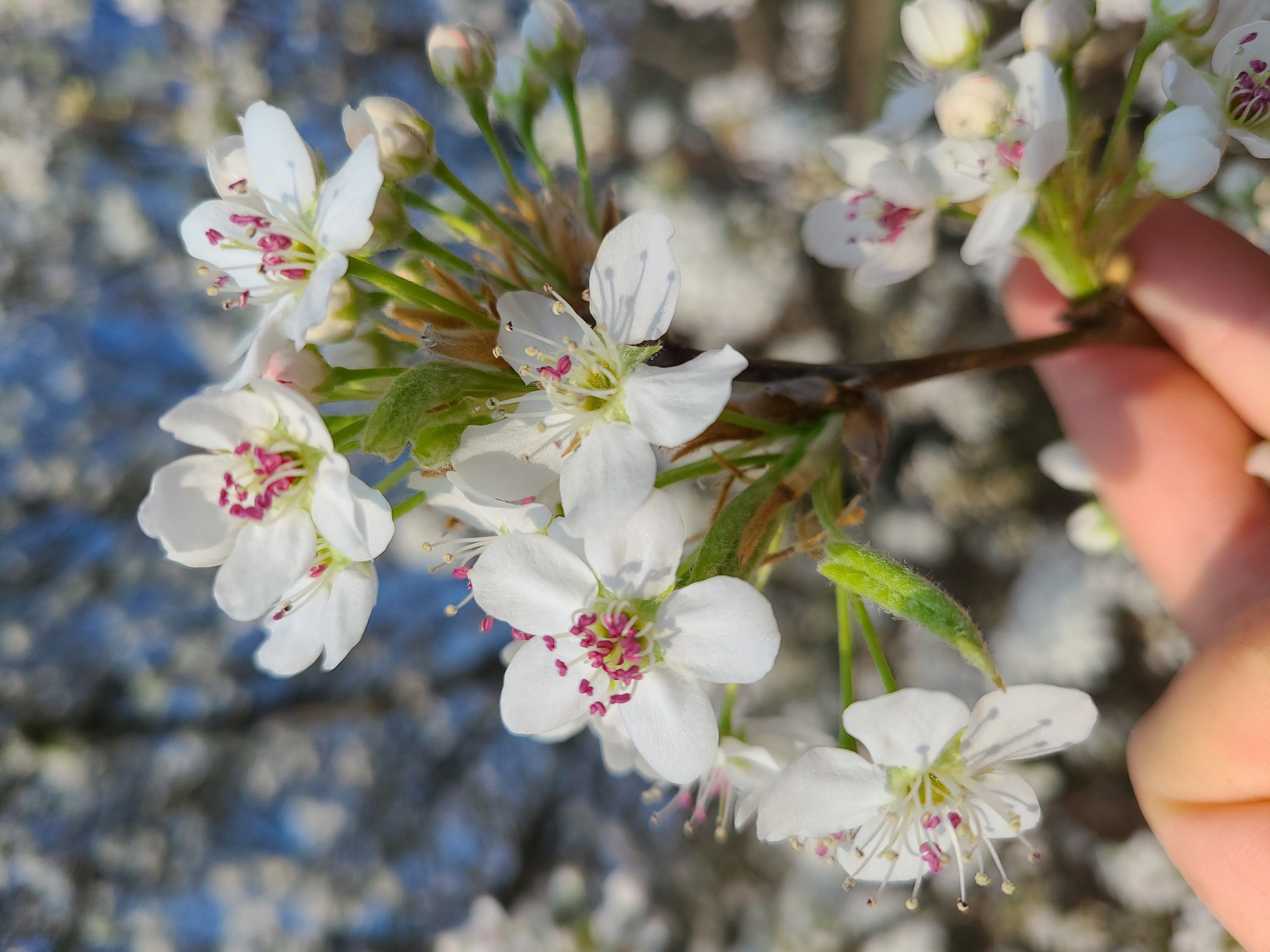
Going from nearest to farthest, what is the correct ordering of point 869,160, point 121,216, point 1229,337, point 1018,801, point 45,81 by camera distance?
point 1018,801 → point 869,160 → point 1229,337 → point 45,81 → point 121,216

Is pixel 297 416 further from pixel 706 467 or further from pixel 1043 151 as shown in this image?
pixel 1043 151

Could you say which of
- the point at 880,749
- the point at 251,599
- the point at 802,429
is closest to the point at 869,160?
the point at 802,429

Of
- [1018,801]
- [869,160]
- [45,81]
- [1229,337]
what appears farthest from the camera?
[45,81]

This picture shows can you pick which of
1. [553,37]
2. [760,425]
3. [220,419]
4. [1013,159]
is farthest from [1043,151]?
[220,419]

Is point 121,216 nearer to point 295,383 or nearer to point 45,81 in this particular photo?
point 45,81

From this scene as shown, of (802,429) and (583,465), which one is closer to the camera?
(583,465)

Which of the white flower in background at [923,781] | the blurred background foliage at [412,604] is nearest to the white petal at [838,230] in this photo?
the white flower in background at [923,781]

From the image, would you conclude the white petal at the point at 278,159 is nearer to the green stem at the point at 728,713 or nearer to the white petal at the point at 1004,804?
the green stem at the point at 728,713
